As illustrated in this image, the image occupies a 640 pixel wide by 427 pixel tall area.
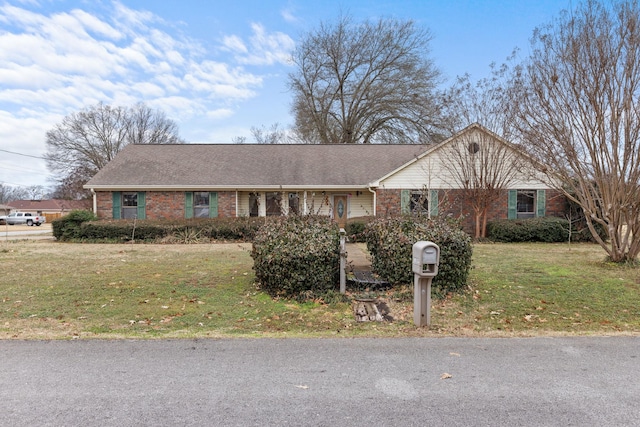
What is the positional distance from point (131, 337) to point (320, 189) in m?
14.3

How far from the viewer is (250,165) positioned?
64.6ft

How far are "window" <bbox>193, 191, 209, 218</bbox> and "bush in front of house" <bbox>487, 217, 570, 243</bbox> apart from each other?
41.9 feet

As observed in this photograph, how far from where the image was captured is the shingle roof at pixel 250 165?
59.5ft

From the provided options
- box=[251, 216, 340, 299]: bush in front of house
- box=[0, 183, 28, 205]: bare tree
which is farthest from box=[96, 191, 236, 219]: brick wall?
box=[0, 183, 28, 205]: bare tree

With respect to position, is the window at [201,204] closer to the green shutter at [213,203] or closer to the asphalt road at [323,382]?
the green shutter at [213,203]

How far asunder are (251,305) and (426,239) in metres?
2.98

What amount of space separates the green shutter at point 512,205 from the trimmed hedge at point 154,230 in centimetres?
1068

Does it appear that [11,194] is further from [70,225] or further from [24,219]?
[70,225]

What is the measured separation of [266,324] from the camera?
16.5ft

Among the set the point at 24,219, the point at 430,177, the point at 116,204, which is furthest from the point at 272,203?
the point at 24,219

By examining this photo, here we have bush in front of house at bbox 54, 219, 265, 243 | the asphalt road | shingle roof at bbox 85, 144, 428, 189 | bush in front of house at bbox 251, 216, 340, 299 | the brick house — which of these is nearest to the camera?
the asphalt road

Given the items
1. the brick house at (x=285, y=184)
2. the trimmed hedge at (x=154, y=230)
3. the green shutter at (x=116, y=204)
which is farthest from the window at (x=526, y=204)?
the green shutter at (x=116, y=204)

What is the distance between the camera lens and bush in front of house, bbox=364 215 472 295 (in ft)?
20.6

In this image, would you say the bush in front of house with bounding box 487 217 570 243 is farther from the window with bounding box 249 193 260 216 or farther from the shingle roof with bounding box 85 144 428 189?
the window with bounding box 249 193 260 216
